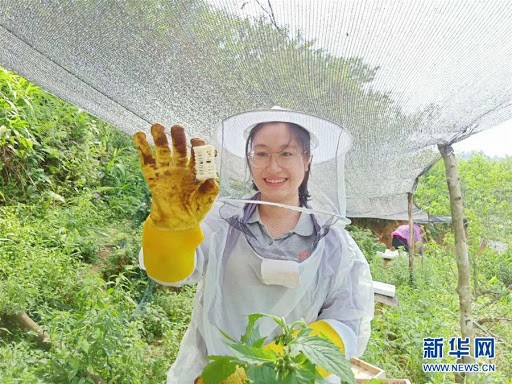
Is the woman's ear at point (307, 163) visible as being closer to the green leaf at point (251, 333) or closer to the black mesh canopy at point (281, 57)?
the black mesh canopy at point (281, 57)

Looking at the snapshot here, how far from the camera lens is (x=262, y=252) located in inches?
46.8

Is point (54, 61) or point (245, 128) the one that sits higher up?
point (54, 61)

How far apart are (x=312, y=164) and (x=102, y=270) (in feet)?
10.2

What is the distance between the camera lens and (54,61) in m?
1.25

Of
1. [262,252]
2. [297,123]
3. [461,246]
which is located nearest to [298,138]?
[297,123]

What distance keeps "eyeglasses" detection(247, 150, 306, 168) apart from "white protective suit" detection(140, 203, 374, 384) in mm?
232

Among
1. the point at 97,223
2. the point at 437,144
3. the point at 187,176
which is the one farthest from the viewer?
the point at 97,223

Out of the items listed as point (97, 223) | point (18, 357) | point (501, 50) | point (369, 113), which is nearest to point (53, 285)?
point (18, 357)

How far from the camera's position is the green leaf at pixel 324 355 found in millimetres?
723

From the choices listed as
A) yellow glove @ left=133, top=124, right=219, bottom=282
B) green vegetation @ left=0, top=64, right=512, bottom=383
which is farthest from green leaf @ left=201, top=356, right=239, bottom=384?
green vegetation @ left=0, top=64, right=512, bottom=383

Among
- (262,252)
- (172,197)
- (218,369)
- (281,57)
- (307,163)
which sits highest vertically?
(281,57)

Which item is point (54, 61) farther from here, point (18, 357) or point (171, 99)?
point (18, 357)

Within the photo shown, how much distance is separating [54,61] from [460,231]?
6.32 ft

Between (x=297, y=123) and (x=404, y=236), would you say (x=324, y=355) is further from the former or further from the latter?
(x=404, y=236)
